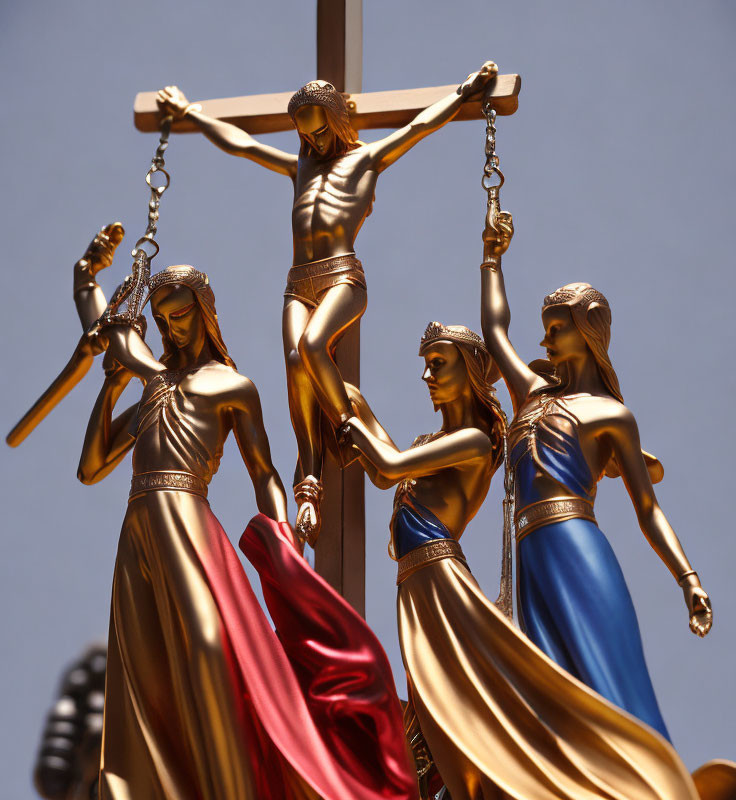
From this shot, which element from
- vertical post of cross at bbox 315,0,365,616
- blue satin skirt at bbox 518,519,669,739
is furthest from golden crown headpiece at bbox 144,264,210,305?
blue satin skirt at bbox 518,519,669,739

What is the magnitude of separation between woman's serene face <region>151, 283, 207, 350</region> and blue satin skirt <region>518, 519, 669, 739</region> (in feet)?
2.81

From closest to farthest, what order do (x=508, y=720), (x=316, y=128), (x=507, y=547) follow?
(x=508, y=720), (x=507, y=547), (x=316, y=128)

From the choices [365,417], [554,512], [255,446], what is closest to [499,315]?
[365,417]

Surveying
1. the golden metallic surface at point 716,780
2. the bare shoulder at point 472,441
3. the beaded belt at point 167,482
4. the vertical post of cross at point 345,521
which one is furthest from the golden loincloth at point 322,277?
the golden metallic surface at point 716,780

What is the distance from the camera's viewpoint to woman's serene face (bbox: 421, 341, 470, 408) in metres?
3.02

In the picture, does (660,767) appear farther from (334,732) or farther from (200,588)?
(200,588)

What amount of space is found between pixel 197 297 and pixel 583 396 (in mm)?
875

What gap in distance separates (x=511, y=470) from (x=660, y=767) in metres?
0.72

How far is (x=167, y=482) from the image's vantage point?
2.81 m

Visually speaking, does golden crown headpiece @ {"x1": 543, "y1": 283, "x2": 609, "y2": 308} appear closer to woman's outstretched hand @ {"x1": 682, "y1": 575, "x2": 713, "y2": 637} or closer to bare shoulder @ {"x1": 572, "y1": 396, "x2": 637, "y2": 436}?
bare shoulder @ {"x1": 572, "y1": 396, "x2": 637, "y2": 436}

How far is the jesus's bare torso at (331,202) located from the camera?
3160 mm

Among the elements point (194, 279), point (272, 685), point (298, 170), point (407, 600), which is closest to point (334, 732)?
point (272, 685)

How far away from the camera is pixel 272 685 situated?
2.61 metres

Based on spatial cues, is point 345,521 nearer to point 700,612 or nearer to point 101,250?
point 700,612
